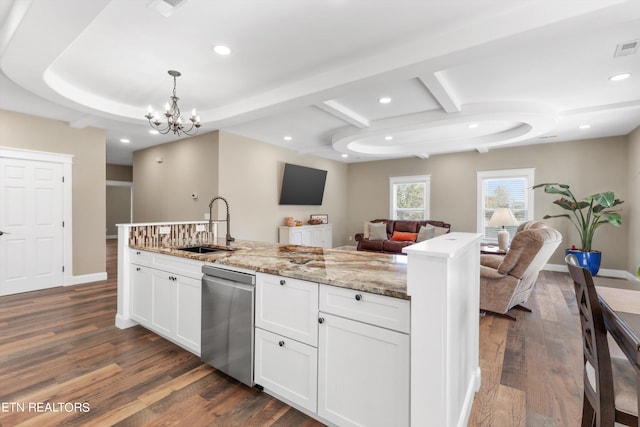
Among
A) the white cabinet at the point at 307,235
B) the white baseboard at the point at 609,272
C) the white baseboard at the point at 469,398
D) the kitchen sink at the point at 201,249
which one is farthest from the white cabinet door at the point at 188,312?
the white baseboard at the point at 609,272

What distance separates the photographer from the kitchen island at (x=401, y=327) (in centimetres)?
127

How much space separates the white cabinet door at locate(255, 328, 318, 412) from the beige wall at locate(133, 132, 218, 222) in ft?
12.3

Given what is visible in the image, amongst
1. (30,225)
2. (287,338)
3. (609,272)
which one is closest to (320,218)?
(30,225)

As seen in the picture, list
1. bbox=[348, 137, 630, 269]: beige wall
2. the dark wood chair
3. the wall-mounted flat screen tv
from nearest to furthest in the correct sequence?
1. the dark wood chair
2. bbox=[348, 137, 630, 269]: beige wall
3. the wall-mounted flat screen tv

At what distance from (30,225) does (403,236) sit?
6808mm

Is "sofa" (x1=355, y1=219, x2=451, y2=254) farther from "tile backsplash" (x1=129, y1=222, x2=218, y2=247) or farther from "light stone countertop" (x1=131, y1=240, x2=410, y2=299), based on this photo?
"light stone countertop" (x1=131, y1=240, x2=410, y2=299)

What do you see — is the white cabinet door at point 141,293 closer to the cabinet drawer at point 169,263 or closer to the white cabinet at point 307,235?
the cabinet drawer at point 169,263

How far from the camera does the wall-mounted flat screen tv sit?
21.5 ft

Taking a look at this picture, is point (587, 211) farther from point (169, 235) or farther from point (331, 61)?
point (169, 235)

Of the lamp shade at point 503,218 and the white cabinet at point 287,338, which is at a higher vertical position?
the lamp shade at point 503,218

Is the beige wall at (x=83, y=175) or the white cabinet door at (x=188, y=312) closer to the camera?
the white cabinet door at (x=188, y=312)

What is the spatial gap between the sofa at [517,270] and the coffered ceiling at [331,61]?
172cm

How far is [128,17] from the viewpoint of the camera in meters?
2.24

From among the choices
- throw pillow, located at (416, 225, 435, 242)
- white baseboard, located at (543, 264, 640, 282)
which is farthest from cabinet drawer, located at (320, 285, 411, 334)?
white baseboard, located at (543, 264, 640, 282)
